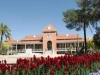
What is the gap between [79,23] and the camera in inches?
1897

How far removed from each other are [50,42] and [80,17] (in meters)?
43.7

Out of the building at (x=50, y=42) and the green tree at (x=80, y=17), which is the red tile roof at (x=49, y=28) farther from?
the green tree at (x=80, y=17)

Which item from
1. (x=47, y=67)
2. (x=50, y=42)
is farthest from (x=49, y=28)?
(x=47, y=67)

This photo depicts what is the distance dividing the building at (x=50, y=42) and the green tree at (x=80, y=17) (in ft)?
119

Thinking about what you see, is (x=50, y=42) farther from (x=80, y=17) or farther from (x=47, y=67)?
(x=47, y=67)

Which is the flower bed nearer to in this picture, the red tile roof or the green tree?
the green tree

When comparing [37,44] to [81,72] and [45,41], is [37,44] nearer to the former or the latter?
[45,41]

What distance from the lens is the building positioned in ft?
285

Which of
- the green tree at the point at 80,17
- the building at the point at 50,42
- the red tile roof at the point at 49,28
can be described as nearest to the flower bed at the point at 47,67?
the green tree at the point at 80,17

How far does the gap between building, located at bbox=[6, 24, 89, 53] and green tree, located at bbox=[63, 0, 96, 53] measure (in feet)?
119

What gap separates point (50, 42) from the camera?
89.8 meters

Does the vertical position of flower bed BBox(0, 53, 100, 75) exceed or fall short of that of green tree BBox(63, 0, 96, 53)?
it falls short

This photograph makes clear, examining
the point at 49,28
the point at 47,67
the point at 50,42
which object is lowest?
the point at 47,67

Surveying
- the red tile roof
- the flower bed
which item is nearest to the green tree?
the flower bed
